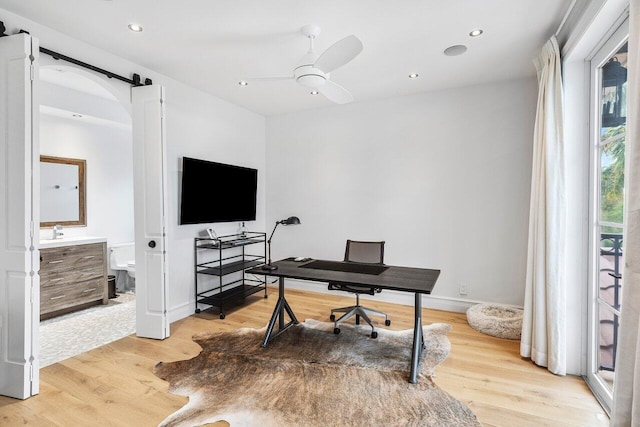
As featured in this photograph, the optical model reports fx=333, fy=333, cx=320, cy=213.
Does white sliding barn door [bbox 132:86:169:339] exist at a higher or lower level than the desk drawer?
higher

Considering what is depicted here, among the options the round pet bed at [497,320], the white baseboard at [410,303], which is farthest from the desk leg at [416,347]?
the white baseboard at [410,303]

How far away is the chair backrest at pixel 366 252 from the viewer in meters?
3.66

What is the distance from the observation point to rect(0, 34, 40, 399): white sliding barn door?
7.41ft

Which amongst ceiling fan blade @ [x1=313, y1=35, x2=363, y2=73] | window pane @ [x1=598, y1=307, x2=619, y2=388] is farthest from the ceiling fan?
window pane @ [x1=598, y1=307, x2=619, y2=388]

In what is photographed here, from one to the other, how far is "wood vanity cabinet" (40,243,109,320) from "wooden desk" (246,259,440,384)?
2.64m

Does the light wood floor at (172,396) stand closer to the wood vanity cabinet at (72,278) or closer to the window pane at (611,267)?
the window pane at (611,267)

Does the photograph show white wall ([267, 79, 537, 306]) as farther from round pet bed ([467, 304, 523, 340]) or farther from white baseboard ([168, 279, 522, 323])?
round pet bed ([467, 304, 523, 340])

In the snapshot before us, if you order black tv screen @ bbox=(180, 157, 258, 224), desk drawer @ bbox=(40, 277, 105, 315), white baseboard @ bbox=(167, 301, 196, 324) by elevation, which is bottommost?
white baseboard @ bbox=(167, 301, 196, 324)

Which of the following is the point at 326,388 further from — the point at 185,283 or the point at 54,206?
the point at 54,206

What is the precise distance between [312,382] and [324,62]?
229 cm

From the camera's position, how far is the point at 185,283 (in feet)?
12.8

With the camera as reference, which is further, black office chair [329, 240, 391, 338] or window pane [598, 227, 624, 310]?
black office chair [329, 240, 391, 338]

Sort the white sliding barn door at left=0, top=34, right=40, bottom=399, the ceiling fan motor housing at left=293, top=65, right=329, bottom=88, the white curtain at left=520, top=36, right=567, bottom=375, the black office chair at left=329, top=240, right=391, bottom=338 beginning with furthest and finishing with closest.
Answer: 1. the black office chair at left=329, top=240, right=391, bottom=338
2. the white curtain at left=520, top=36, right=567, bottom=375
3. the ceiling fan motor housing at left=293, top=65, right=329, bottom=88
4. the white sliding barn door at left=0, top=34, right=40, bottom=399

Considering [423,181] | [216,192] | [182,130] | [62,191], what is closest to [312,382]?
[216,192]
